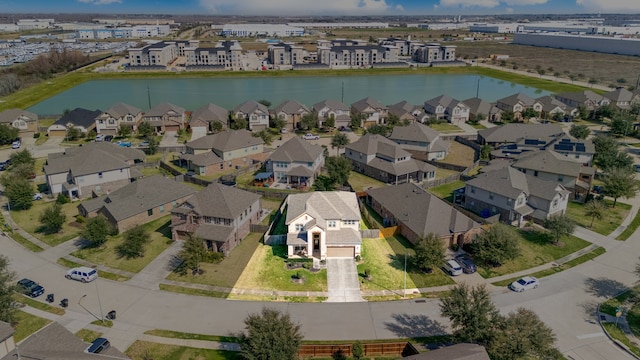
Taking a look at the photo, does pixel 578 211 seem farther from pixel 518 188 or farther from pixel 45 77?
pixel 45 77

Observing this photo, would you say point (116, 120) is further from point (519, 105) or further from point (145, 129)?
point (519, 105)

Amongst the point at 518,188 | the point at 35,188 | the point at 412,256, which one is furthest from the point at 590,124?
the point at 35,188

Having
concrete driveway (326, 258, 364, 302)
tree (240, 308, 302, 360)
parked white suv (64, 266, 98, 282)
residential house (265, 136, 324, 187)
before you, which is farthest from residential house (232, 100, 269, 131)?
tree (240, 308, 302, 360)

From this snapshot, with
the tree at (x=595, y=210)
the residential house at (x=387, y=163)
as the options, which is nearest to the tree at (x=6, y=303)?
the residential house at (x=387, y=163)

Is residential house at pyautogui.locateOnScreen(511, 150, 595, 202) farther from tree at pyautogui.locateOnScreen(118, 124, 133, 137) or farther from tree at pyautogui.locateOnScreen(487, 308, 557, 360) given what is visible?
tree at pyautogui.locateOnScreen(118, 124, 133, 137)

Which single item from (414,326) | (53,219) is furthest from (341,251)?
(53,219)

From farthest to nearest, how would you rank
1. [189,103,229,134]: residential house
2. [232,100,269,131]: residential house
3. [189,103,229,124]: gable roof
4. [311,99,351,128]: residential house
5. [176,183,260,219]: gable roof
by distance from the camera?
[311,99,351,128]: residential house, [232,100,269,131]: residential house, [189,103,229,124]: gable roof, [189,103,229,134]: residential house, [176,183,260,219]: gable roof
